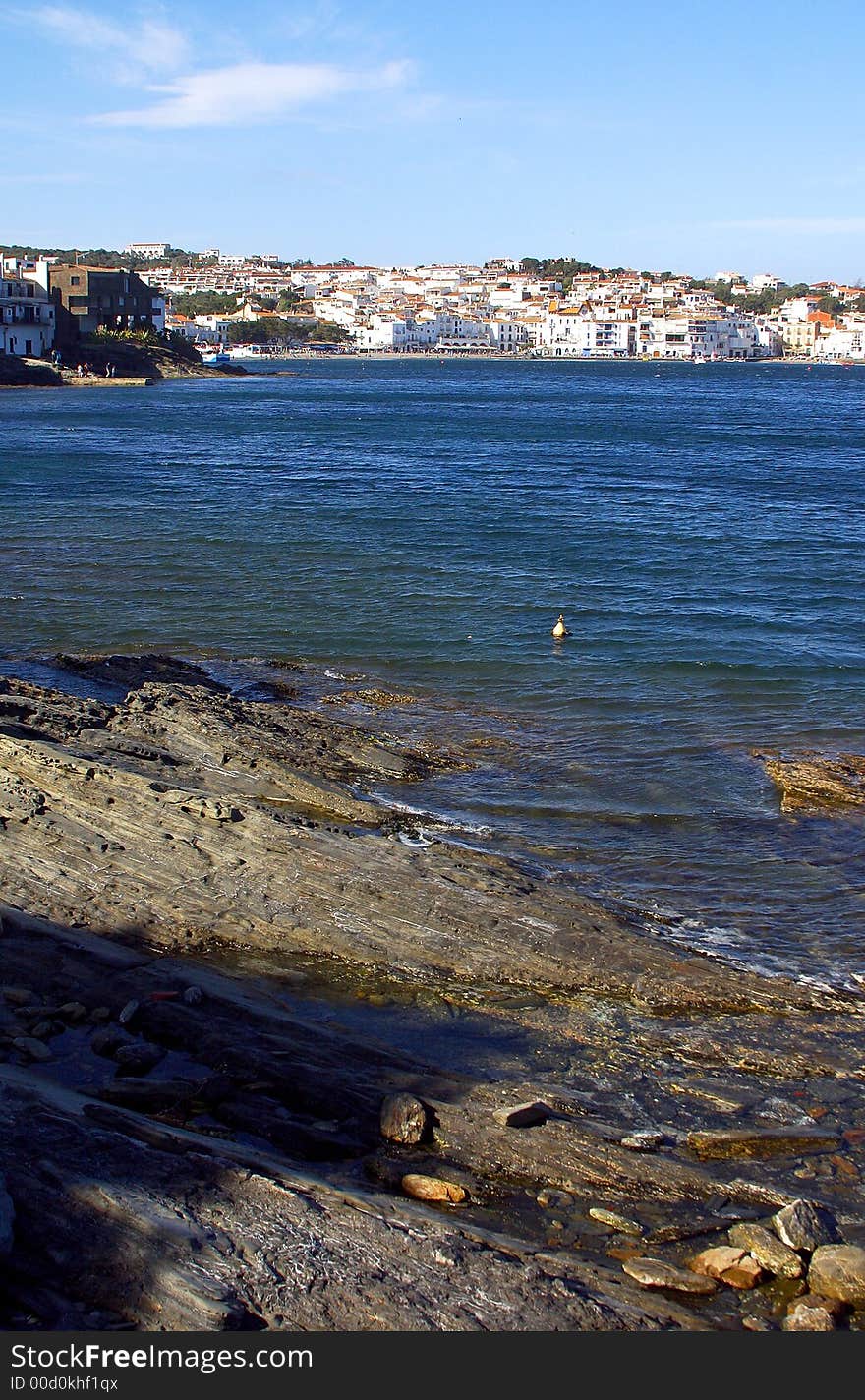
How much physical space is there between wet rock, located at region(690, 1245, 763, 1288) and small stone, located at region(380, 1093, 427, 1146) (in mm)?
1549

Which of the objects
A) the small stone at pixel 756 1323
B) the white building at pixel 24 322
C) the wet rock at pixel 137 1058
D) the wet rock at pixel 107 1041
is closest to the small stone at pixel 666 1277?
the small stone at pixel 756 1323

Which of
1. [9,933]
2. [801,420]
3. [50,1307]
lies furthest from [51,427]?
[50,1307]

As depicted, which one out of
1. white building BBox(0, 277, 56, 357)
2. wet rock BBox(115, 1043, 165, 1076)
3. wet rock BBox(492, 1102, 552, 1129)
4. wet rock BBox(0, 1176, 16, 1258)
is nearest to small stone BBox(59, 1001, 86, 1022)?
wet rock BBox(115, 1043, 165, 1076)

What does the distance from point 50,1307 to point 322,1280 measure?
3.59ft

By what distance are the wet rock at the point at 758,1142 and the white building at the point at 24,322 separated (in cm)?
9362

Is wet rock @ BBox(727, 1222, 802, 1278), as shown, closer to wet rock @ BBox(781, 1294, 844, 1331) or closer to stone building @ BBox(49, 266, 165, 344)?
wet rock @ BBox(781, 1294, 844, 1331)

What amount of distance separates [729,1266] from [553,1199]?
936 millimetres

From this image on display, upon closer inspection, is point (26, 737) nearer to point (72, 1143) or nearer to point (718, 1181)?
point (72, 1143)

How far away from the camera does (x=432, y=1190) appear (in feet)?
20.0

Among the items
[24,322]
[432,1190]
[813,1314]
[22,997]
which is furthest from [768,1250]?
[24,322]

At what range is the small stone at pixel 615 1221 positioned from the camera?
6043 millimetres

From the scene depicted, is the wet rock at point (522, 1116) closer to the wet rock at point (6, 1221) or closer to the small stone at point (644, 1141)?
the small stone at point (644, 1141)

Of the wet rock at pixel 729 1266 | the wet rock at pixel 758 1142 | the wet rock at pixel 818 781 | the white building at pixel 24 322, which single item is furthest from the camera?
the white building at pixel 24 322

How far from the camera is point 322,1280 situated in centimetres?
518
